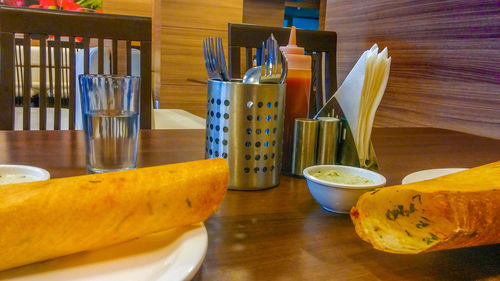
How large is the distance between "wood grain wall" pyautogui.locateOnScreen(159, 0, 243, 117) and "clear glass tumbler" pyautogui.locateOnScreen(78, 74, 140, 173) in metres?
3.58

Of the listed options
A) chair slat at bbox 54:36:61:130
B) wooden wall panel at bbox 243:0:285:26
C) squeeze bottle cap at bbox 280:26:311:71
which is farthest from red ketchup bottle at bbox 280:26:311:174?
wooden wall panel at bbox 243:0:285:26

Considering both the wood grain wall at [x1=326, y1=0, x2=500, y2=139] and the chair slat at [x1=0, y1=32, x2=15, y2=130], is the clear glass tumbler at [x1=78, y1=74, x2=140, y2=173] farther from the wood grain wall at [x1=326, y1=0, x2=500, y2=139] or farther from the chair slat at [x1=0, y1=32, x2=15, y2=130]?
the wood grain wall at [x1=326, y1=0, x2=500, y2=139]

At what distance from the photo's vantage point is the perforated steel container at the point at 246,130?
0.64m

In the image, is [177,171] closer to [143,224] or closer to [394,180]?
[143,224]

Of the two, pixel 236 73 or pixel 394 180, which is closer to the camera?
pixel 394 180

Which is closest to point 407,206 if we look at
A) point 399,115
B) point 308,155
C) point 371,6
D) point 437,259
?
point 437,259

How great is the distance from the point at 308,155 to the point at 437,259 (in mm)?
321

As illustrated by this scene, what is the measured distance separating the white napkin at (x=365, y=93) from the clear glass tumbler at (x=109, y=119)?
0.37 meters

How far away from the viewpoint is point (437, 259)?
436 millimetres

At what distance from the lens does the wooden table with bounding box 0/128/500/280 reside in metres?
0.40

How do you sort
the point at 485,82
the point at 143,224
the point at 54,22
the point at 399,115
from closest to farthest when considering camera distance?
the point at 143,224
the point at 54,22
the point at 485,82
the point at 399,115

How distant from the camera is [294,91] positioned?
757mm

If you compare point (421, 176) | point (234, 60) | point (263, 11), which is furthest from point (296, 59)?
point (263, 11)

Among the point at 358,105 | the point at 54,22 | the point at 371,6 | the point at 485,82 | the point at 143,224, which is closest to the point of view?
the point at 143,224
